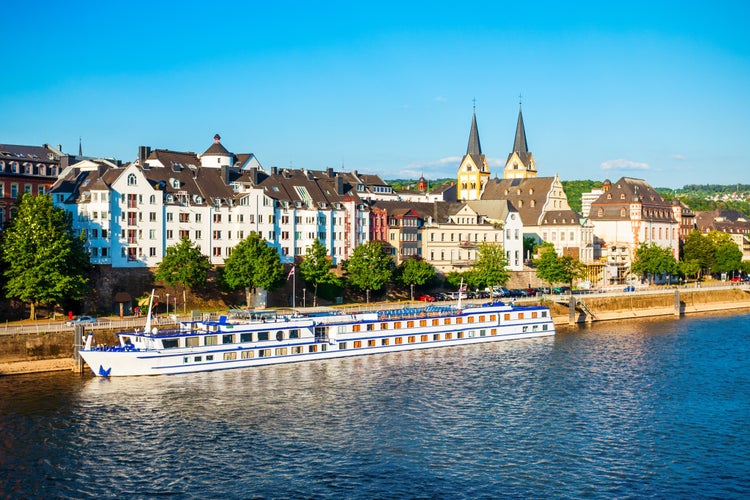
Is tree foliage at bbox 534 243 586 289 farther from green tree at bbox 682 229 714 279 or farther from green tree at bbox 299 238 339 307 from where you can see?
green tree at bbox 682 229 714 279

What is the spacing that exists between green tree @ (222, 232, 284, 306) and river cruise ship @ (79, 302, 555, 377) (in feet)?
45.5

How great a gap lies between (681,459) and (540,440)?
902 cm

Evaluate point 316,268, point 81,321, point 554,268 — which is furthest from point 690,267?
point 81,321

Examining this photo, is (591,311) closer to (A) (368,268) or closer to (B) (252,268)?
(A) (368,268)

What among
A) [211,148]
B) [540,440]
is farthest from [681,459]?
[211,148]

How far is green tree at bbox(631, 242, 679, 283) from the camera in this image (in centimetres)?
16200

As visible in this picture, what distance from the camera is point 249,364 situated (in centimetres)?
8250

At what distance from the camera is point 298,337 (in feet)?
284

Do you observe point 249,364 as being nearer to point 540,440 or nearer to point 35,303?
point 35,303

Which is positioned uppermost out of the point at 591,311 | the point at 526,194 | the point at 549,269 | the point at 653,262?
the point at 526,194

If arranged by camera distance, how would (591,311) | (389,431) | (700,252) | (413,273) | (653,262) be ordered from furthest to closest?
(700,252) < (653,262) < (591,311) < (413,273) < (389,431)

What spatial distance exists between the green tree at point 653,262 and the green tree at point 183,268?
3605 inches

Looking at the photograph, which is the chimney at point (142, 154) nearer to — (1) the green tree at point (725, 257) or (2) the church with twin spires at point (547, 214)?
(2) the church with twin spires at point (547, 214)

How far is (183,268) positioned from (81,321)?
17613mm
